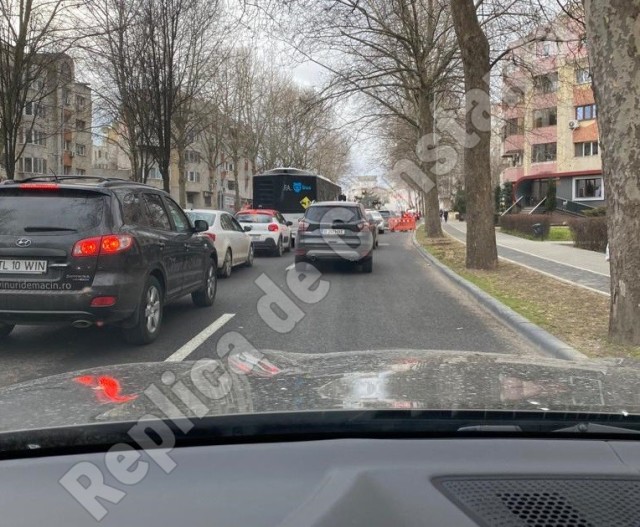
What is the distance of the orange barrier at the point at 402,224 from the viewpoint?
47.5 metres

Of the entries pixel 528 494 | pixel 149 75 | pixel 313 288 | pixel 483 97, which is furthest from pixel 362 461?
pixel 149 75

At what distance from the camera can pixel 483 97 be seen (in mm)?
13789

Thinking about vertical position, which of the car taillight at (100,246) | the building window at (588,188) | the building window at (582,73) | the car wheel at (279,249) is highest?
the building window at (582,73)

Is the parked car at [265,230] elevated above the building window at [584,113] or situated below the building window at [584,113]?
below

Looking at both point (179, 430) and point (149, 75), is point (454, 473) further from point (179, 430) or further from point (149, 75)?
point (149, 75)

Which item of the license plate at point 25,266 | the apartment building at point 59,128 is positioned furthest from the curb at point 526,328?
the apartment building at point 59,128

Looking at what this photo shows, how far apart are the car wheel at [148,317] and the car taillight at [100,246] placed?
0.64m

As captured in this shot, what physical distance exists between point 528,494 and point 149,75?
19.9 metres

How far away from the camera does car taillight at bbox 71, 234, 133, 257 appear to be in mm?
6105

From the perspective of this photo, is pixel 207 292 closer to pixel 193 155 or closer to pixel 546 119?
pixel 546 119

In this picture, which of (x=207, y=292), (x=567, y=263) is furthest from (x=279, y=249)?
(x=207, y=292)

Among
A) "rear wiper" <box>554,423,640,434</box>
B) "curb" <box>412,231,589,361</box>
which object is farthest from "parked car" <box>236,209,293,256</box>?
"rear wiper" <box>554,423,640,434</box>

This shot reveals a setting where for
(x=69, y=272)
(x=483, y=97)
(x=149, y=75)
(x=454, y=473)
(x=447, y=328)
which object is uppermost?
(x=149, y=75)

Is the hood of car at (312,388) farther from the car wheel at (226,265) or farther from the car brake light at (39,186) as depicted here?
the car wheel at (226,265)
